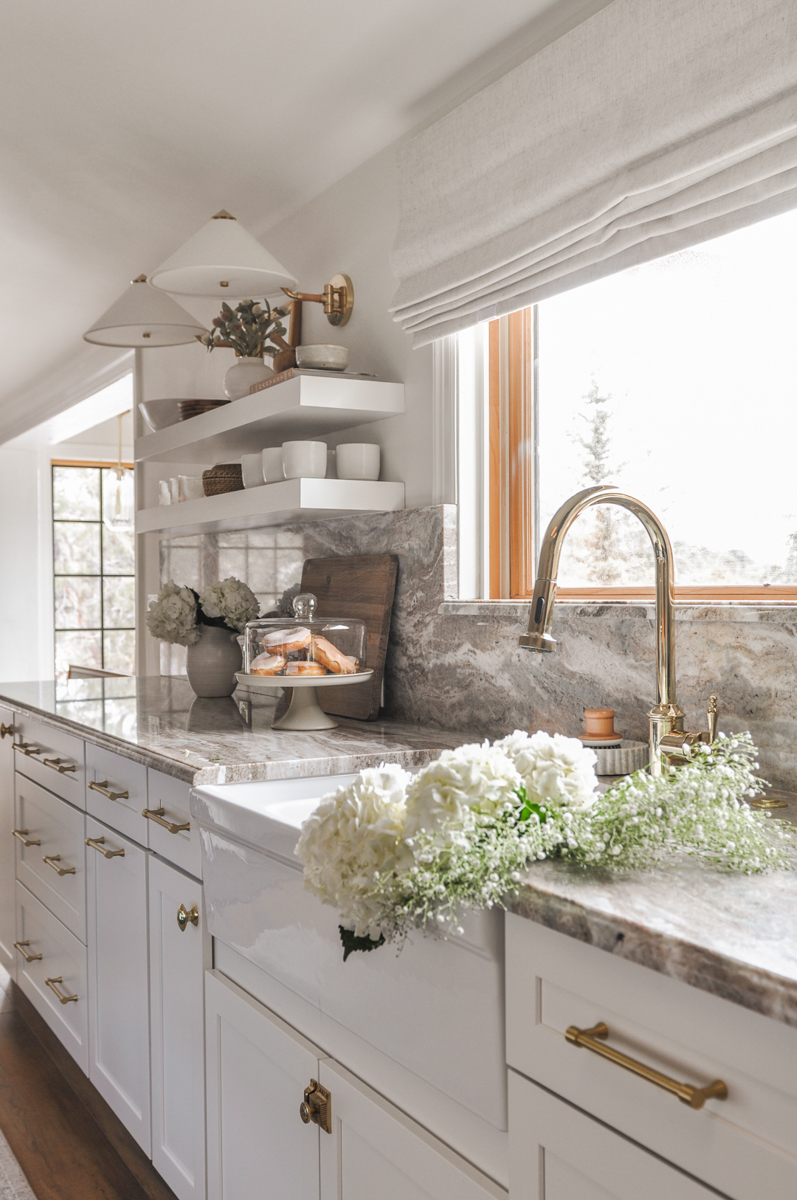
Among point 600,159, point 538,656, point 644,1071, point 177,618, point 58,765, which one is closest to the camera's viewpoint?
point 644,1071

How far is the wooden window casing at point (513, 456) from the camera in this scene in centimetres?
205

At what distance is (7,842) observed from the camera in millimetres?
2969

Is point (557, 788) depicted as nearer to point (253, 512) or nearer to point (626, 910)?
point (626, 910)

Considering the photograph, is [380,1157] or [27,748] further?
[27,748]

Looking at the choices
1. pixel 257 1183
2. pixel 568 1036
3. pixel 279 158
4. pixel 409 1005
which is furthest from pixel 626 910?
pixel 279 158

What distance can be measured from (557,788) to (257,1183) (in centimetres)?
88

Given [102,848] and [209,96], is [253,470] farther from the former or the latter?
[102,848]

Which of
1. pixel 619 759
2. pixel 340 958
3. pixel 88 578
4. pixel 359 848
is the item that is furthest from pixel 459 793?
pixel 88 578

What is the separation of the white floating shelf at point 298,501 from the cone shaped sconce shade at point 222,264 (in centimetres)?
49

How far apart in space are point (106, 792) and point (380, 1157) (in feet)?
3.59

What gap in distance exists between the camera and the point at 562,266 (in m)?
1.74

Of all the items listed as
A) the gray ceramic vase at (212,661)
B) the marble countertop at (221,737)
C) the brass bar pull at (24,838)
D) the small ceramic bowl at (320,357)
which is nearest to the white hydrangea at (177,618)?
the gray ceramic vase at (212,661)

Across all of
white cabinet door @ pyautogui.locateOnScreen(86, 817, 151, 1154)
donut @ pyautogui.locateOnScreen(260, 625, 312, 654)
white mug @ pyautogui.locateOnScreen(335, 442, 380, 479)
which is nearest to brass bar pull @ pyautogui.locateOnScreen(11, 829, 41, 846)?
white cabinet door @ pyautogui.locateOnScreen(86, 817, 151, 1154)

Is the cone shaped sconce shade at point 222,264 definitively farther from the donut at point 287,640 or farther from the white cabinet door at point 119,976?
the white cabinet door at point 119,976
